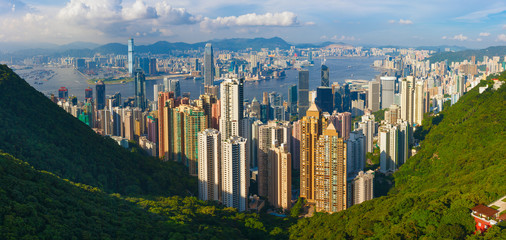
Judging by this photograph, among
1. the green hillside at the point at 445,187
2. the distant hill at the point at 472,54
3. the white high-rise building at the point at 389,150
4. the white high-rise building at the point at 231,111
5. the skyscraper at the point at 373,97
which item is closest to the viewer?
the green hillside at the point at 445,187

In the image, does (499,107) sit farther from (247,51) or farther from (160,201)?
(247,51)

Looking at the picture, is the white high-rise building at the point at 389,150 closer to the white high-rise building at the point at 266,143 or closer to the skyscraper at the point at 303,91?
the white high-rise building at the point at 266,143

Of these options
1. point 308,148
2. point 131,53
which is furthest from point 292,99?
point 131,53

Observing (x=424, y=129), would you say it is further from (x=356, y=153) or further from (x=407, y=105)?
(x=356, y=153)

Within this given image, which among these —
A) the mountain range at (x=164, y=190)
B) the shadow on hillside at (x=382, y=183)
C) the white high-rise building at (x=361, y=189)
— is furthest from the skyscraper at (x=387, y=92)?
the white high-rise building at (x=361, y=189)

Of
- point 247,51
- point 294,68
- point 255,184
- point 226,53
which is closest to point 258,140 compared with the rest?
point 255,184

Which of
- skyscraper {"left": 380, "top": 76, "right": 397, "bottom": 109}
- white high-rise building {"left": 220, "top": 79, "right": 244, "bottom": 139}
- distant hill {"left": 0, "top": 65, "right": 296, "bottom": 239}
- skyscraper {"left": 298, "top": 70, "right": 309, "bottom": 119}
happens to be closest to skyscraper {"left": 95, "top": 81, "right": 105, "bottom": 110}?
skyscraper {"left": 298, "top": 70, "right": 309, "bottom": 119}

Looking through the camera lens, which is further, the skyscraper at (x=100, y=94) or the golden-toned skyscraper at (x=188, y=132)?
the skyscraper at (x=100, y=94)

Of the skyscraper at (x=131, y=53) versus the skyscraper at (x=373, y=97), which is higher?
the skyscraper at (x=131, y=53)
